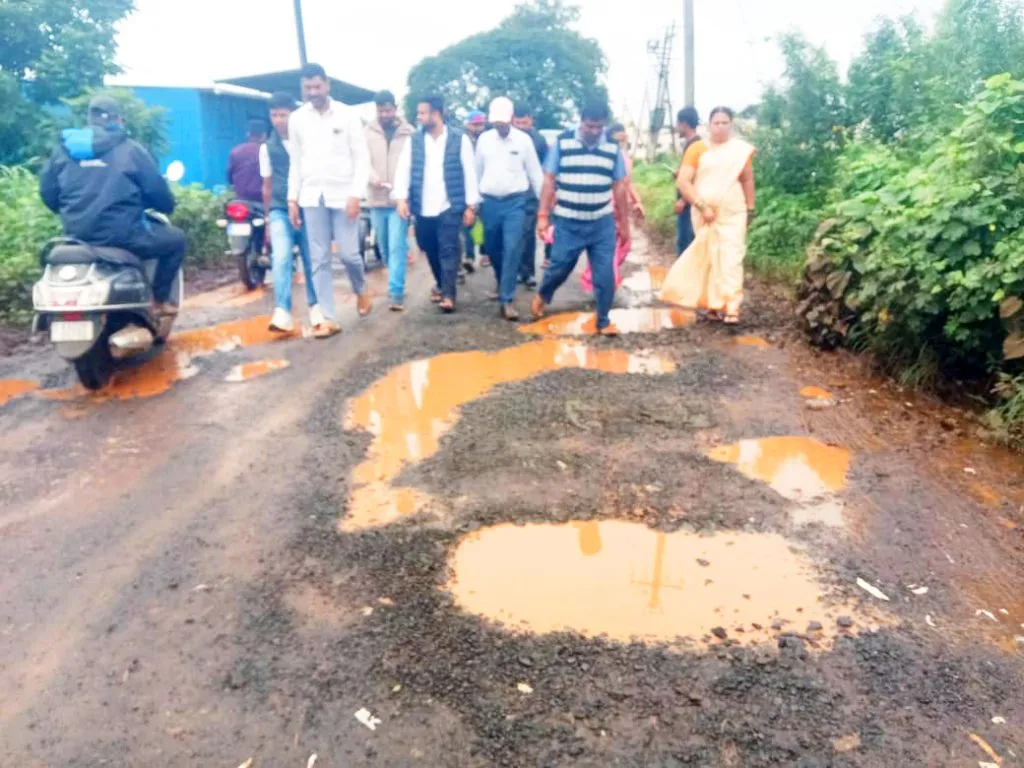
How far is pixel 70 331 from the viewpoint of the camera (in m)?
5.13

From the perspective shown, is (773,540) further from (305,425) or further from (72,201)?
(72,201)

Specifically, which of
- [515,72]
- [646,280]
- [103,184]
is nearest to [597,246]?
[646,280]

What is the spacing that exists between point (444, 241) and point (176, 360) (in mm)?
2437

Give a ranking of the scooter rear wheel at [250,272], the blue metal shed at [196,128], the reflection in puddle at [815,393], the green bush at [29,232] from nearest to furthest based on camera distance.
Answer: the reflection in puddle at [815,393]
the green bush at [29,232]
the scooter rear wheel at [250,272]
the blue metal shed at [196,128]

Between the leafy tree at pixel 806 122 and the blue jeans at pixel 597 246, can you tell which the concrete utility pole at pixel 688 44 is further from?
the blue jeans at pixel 597 246

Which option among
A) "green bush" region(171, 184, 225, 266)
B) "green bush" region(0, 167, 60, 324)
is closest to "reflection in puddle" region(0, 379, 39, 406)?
"green bush" region(0, 167, 60, 324)

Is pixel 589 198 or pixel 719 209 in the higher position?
pixel 589 198

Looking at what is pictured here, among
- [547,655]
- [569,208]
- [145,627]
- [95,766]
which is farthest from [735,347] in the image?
[95,766]

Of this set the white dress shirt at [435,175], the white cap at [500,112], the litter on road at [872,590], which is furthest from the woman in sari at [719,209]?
the litter on road at [872,590]

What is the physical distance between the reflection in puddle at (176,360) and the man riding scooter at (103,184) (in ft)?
2.65

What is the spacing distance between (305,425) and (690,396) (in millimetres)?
2267

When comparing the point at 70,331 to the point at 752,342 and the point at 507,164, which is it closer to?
the point at 507,164

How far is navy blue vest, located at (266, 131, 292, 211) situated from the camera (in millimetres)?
6730

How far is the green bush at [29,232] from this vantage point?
7.09m
